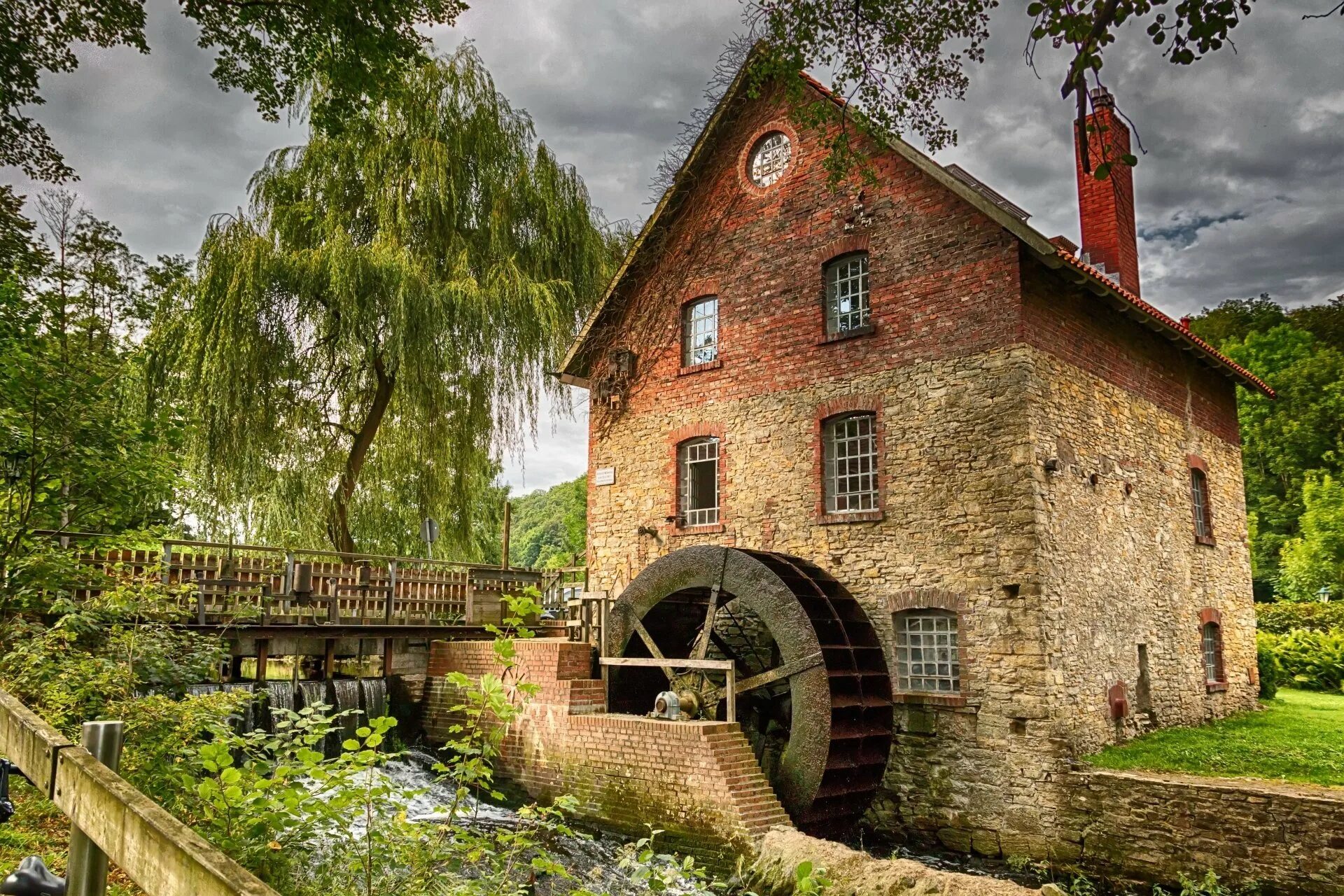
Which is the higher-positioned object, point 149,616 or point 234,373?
point 234,373

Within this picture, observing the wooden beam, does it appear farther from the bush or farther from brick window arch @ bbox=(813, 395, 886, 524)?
the bush

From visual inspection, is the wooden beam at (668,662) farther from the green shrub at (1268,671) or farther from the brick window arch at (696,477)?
the green shrub at (1268,671)

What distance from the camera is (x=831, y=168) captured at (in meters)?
7.64

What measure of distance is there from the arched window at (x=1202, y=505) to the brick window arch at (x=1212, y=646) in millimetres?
1176

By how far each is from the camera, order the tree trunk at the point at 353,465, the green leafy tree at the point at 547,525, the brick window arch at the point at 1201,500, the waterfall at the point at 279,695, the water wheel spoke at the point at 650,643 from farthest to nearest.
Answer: the green leafy tree at the point at 547,525 → the tree trunk at the point at 353,465 → the brick window arch at the point at 1201,500 → the water wheel spoke at the point at 650,643 → the waterfall at the point at 279,695

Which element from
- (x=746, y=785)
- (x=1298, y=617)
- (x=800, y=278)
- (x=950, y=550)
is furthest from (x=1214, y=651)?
(x=1298, y=617)

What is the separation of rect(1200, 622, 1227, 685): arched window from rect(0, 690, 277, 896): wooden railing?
14.7m

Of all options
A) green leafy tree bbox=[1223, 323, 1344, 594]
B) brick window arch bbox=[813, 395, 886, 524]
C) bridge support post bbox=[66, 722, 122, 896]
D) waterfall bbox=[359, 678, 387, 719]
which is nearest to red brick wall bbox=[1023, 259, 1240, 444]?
brick window arch bbox=[813, 395, 886, 524]

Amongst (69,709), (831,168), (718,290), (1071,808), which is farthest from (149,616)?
(1071,808)

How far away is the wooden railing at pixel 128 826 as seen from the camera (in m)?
1.94

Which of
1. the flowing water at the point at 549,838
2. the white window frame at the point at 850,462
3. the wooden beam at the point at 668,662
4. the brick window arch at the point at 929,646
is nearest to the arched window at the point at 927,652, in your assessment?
the brick window arch at the point at 929,646

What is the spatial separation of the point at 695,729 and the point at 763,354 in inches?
214

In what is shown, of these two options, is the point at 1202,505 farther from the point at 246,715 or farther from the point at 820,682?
the point at 246,715

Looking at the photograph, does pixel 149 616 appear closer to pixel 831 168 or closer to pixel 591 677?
pixel 591 677
